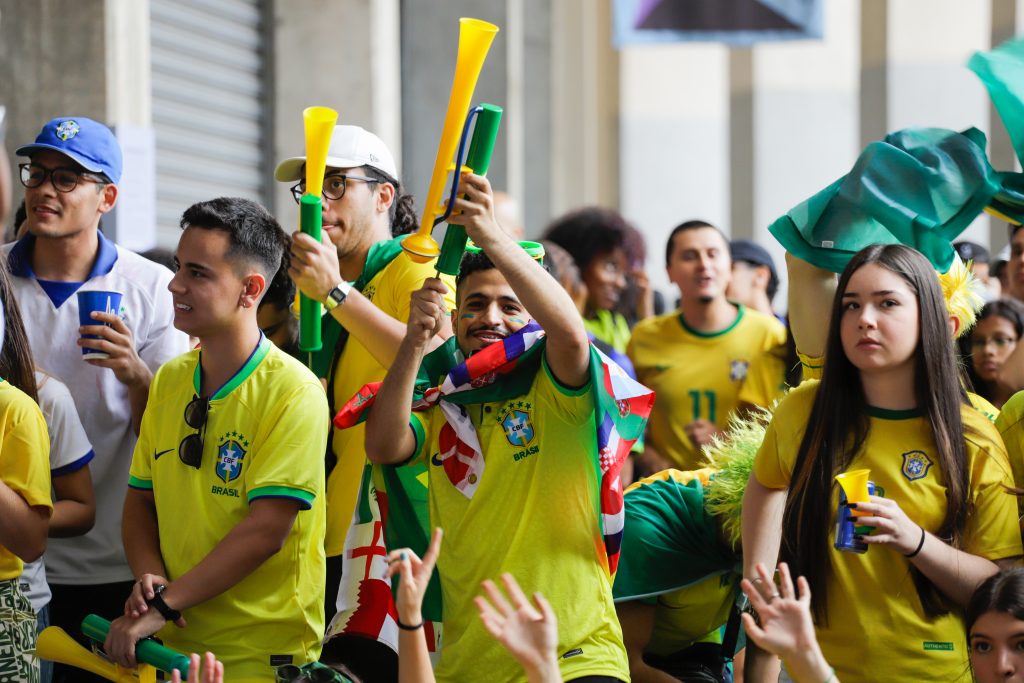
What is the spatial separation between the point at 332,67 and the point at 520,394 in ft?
18.6

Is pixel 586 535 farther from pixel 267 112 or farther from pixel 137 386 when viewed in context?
pixel 267 112

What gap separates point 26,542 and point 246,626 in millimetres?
572

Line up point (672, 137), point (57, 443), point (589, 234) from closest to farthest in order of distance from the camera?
point (57, 443)
point (589, 234)
point (672, 137)

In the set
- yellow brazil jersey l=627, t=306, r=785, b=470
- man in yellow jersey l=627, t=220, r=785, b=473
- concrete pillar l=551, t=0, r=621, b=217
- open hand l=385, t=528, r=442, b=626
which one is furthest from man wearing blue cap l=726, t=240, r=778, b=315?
concrete pillar l=551, t=0, r=621, b=217

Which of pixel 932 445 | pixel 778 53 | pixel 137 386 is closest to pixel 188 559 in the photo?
pixel 137 386

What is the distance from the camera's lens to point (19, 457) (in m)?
3.59

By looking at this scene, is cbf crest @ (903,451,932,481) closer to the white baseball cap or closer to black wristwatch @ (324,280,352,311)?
black wristwatch @ (324,280,352,311)

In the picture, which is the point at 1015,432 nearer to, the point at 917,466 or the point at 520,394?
the point at 917,466

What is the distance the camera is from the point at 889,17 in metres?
13.7

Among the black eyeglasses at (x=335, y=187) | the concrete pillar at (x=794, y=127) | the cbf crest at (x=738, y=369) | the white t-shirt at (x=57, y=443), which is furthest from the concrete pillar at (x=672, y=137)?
the white t-shirt at (x=57, y=443)

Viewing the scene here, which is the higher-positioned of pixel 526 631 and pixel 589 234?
pixel 589 234

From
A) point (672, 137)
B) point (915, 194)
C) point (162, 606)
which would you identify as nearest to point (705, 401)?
point (915, 194)

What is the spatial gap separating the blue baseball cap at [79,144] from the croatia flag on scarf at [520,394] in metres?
1.30

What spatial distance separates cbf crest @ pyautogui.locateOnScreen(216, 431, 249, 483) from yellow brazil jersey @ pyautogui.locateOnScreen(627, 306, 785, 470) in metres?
2.76
